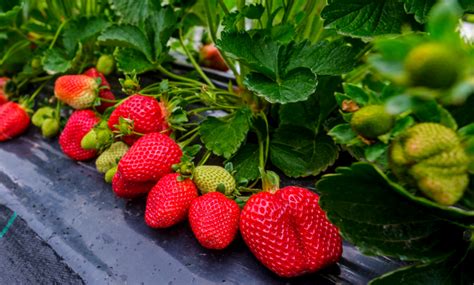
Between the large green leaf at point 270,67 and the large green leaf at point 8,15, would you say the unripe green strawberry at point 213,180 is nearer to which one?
the large green leaf at point 270,67

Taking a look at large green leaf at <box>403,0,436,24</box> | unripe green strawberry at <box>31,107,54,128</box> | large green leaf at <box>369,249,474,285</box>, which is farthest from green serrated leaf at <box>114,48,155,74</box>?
large green leaf at <box>369,249,474,285</box>

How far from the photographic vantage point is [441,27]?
30 cm

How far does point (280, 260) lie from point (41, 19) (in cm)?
84

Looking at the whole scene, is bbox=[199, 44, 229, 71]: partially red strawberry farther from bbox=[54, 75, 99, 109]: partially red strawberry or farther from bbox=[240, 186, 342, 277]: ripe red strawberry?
bbox=[240, 186, 342, 277]: ripe red strawberry

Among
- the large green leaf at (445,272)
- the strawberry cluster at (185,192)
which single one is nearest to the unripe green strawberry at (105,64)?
the strawberry cluster at (185,192)

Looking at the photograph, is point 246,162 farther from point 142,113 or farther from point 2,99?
point 2,99

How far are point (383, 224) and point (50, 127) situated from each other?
0.66 meters

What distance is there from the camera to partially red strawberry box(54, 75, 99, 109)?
31.8 inches

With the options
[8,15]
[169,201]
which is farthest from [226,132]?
[8,15]

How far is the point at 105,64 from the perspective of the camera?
918 millimetres

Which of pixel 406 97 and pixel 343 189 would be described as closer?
pixel 406 97

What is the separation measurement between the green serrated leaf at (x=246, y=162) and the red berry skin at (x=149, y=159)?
0.09m

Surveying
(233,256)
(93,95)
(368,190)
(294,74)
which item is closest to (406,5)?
(294,74)

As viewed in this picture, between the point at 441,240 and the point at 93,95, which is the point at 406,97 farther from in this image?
the point at 93,95
